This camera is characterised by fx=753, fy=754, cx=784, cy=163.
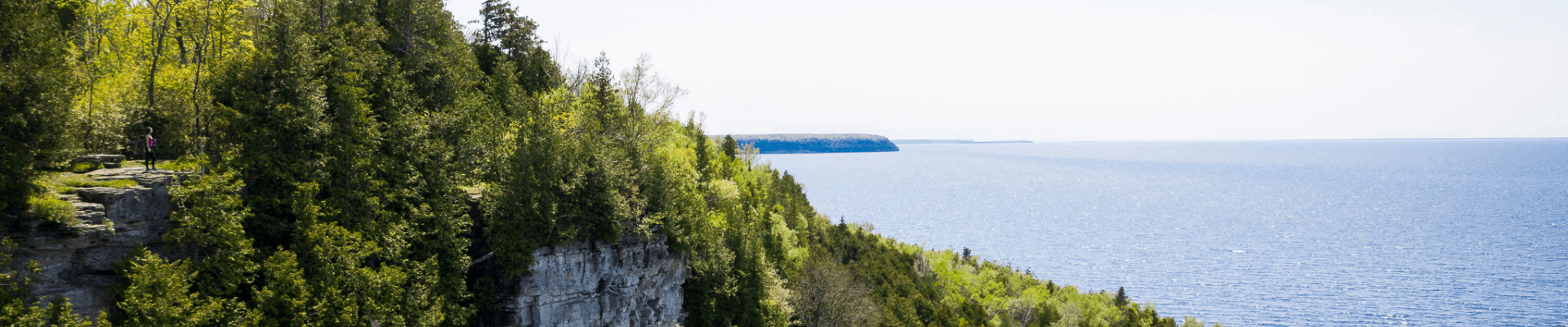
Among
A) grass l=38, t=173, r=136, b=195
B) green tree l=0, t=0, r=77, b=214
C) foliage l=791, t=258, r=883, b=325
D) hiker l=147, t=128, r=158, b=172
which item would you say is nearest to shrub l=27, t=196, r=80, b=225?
green tree l=0, t=0, r=77, b=214

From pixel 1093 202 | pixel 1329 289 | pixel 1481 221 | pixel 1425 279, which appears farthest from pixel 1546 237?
pixel 1093 202

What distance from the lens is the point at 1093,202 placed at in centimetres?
17725

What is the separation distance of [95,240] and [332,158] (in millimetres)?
7805

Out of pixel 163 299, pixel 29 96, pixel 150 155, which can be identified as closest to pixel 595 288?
pixel 163 299

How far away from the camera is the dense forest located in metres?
22.8

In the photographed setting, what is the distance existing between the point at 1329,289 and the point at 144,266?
106 meters

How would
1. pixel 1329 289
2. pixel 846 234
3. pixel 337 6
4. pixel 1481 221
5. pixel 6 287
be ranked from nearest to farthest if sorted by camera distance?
pixel 6 287
pixel 337 6
pixel 846 234
pixel 1329 289
pixel 1481 221

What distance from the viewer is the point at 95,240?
867 inches

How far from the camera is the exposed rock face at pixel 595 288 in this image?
31.2 metres

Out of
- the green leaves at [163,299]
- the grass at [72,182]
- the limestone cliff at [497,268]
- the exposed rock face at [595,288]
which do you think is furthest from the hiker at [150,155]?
the exposed rock face at [595,288]

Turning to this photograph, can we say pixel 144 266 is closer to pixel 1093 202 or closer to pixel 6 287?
pixel 6 287

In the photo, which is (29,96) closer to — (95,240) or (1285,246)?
(95,240)

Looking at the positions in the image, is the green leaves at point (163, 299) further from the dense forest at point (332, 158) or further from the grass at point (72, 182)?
the grass at point (72, 182)

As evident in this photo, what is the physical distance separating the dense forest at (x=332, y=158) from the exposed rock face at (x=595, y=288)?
0.77m
